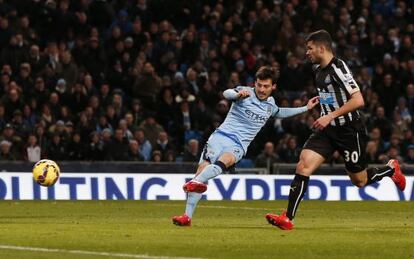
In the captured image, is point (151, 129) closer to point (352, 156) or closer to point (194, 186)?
point (352, 156)

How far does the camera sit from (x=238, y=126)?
46.5ft

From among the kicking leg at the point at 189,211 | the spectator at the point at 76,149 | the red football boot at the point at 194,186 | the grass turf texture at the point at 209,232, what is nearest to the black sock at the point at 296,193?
the grass turf texture at the point at 209,232

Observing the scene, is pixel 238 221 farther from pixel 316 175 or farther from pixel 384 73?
pixel 384 73

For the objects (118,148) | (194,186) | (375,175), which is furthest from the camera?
(118,148)

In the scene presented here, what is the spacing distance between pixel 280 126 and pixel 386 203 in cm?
458

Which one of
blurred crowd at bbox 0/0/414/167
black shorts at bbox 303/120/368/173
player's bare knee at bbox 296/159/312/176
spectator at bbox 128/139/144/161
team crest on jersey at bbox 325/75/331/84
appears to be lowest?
spectator at bbox 128/139/144/161

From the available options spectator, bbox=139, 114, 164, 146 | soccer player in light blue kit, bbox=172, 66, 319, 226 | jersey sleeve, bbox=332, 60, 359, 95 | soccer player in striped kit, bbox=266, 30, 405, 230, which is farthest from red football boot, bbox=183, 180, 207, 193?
spectator, bbox=139, 114, 164, 146

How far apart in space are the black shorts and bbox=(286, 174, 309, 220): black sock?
0.37 metres

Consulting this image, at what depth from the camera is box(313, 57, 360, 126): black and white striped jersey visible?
13.0 meters

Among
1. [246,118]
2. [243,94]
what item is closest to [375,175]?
[246,118]

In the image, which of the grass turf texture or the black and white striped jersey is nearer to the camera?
the grass turf texture

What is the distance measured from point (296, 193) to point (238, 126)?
1.39 metres

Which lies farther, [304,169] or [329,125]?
[329,125]

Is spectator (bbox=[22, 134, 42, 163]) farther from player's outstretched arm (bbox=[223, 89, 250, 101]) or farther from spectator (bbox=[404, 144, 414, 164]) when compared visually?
player's outstretched arm (bbox=[223, 89, 250, 101])
